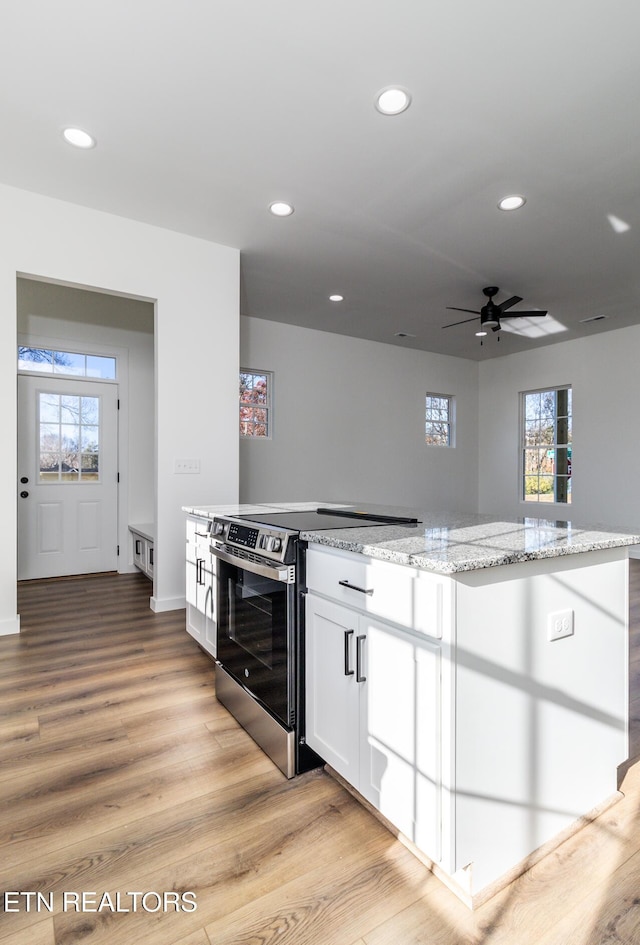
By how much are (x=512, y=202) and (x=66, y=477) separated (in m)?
4.63

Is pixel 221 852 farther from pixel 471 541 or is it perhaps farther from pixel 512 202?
pixel 512 202

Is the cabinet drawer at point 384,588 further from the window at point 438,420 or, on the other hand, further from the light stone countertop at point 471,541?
the window at point 438,420

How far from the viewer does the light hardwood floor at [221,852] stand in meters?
1.18

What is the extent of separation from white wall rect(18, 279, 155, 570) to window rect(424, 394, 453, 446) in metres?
4.24

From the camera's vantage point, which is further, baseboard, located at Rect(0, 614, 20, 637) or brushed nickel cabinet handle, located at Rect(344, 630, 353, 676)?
baseboard, located at Rect(0, 614, 20, 637)

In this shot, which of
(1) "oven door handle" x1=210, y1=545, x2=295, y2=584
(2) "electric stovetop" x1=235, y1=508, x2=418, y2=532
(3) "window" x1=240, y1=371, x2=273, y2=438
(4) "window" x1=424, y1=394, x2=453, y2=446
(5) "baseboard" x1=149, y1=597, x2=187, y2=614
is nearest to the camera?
(1) "oven door handle" x1=210, y1=545, x2=295, y2=584

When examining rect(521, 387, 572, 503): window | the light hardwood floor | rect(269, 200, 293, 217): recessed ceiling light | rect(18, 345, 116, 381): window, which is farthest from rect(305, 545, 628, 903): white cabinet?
rect(521, 387, 572, 503): window

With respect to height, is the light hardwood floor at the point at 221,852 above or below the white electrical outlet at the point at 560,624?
below

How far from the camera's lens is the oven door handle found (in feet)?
5.77

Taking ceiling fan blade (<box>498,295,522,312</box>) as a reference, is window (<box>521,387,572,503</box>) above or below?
below

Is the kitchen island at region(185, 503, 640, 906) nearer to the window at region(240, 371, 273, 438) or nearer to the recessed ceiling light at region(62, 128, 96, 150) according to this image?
the recessed ceiling light at region(62, 128, 96, 150)

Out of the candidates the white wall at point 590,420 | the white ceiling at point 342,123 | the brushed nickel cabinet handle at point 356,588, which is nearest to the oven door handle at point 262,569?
the brushed nickel cabinet handle at point 356,588

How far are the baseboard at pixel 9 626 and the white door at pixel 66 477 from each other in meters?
1.62

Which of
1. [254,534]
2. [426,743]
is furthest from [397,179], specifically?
[426,743]
